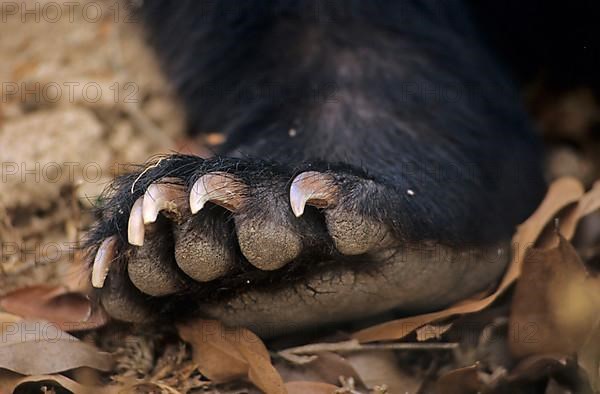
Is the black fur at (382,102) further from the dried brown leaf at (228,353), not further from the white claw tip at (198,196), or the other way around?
the white claw tip at (198,196)

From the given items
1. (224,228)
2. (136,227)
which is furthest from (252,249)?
(136,227)

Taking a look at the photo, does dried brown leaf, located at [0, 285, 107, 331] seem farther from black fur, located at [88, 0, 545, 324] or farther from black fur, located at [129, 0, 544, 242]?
black fur, located at [129, 0, 544, 242]

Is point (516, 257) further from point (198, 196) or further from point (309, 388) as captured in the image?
point (198, 196)

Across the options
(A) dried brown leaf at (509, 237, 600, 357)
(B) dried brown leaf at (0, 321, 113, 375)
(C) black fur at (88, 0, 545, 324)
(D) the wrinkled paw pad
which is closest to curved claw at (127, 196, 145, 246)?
(D) the wrinkled paw pad

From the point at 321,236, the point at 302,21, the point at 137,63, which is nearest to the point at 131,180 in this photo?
the point at 321,236

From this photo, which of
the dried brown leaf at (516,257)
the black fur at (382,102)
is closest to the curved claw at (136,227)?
the black fur at (382,102)

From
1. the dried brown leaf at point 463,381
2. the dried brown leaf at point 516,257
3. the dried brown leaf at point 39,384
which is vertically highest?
the dried brown leaf at point 39,384
